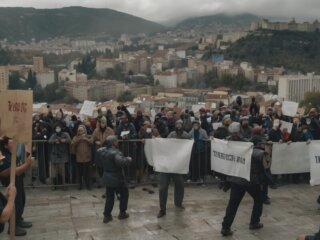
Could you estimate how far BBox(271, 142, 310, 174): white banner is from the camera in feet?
32.5

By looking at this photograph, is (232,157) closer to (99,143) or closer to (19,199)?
(99,143)

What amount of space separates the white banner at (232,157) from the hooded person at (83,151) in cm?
240

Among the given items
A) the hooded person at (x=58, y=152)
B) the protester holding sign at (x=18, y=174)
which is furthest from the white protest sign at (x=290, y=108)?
the protester holding sign at (x=18, y=174)

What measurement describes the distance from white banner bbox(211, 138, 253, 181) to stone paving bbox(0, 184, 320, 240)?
79 centimetres

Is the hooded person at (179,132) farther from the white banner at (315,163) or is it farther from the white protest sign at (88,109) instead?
the white protest sign at (88,109)

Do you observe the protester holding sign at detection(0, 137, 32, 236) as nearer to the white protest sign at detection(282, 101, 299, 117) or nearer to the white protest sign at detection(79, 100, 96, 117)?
the white protest sign at detection(79, 100, 96, 117)

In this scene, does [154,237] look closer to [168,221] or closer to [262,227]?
[168,221]

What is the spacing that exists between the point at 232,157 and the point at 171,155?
119cm

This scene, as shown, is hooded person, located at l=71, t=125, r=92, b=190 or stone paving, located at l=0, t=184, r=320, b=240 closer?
stone paving, located at l=0, t=184, r=320, b=240

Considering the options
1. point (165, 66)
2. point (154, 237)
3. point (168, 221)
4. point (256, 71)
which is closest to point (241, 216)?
point (168, 221)

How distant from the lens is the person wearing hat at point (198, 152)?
390 inches

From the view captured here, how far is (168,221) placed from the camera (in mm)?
7922

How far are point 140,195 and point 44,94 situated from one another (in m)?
109

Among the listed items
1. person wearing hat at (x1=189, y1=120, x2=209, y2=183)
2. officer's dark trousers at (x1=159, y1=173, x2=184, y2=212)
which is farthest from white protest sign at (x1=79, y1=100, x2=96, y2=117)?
officer's dark trousers at (x1=159, y1=173, x2=184, y2=212)
